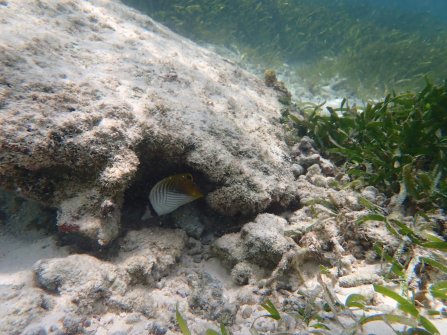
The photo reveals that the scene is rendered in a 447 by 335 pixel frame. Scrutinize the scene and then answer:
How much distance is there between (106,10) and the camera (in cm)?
414

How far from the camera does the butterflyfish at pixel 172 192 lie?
234cm

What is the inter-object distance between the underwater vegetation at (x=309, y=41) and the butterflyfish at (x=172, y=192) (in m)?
7.75

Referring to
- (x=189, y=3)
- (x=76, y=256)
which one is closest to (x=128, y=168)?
(x=76, y=256)

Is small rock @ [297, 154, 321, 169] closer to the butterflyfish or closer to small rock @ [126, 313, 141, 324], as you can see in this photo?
the butterflyfish

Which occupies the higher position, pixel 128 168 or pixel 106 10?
pixel 106 10

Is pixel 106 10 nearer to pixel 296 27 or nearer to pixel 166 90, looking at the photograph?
pixel 166 90

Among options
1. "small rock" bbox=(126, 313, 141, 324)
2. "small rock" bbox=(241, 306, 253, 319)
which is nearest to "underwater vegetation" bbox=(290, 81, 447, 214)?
"small rock" bbox=(241, 306, 253, 319)

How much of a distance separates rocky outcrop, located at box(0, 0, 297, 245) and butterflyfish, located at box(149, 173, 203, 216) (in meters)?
0.24

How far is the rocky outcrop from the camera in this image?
6.95 feet

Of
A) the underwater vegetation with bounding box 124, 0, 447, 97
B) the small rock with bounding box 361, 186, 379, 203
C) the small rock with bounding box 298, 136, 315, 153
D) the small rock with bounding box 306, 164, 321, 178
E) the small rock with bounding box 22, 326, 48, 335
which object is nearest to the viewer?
the small rock with bounding box 22, 326, 48, 335

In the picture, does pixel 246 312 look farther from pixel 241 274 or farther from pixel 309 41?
pixel 309 41

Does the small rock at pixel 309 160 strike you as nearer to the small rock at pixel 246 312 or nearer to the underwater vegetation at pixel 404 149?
the underwater vegetation at pixel 404 149

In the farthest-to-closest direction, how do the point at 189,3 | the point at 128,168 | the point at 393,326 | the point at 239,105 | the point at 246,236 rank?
the point at 189,3, the point at 239,105, the point at 246,236, the point at 128,168, the point at 393,326

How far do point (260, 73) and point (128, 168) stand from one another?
8.02 metres
